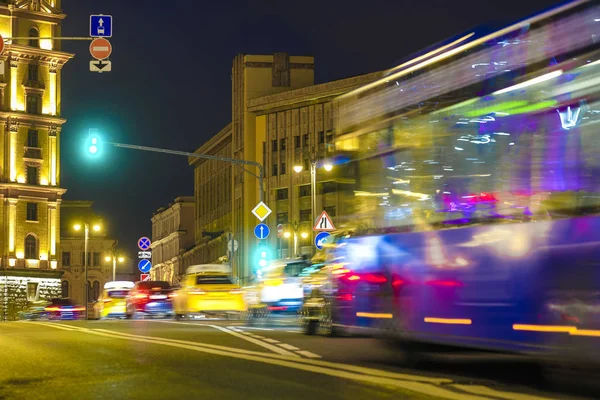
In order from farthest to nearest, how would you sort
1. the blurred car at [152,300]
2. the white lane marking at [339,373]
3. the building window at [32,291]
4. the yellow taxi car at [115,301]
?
the building window at [32,291] → the yellow taxi car at [115,301] → the blurred car at [152,300] → the white lane marking at [339,373]

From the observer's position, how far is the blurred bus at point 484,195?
10031mm

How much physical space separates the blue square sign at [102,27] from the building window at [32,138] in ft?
262

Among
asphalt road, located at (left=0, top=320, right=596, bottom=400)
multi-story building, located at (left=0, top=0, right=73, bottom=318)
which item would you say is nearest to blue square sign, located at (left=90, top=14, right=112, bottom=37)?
asphalt road, located at (left=0, top=320, right=596, bottom=400)

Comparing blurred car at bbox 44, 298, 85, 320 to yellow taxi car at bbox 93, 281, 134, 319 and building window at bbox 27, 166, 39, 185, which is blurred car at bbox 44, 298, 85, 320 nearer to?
yellow taxi car at bbox 93, 281, 134, 319

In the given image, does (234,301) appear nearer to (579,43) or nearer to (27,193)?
(579,43)

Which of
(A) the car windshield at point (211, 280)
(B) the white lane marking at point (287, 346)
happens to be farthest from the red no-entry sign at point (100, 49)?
(B) the white lane marking at point (287, 346)

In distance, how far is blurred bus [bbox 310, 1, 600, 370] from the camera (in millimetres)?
10031

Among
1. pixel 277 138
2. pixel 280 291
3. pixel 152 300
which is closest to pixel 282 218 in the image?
pixel 277 138

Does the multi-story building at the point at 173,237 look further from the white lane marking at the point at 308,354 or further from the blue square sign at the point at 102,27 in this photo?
the white lane marking at the point at 308,354

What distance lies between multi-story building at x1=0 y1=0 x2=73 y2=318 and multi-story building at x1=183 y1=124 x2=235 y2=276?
1520 centimetres

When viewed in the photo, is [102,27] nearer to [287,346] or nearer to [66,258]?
[287,346]

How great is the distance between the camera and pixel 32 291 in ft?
341

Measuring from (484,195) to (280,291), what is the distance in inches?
644

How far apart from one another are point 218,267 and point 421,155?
2359 cm
